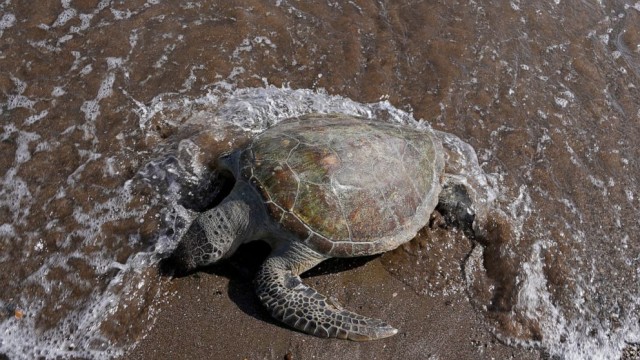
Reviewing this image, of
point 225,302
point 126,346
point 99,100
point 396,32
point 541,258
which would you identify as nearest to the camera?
point 126,346

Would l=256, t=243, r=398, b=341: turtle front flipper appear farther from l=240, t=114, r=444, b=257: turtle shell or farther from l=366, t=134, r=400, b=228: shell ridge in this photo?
l=366, t=134, r=400, b=228: shell ridge

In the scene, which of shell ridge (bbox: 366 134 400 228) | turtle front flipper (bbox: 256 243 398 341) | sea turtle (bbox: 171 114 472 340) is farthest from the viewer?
shell ridge (bbox: 366 134 400 228)

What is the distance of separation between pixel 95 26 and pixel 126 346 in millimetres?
3860

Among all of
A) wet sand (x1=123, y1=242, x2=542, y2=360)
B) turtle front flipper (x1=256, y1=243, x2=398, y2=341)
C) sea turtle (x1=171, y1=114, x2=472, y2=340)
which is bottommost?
wet sand (x1=123, y1=242, x2=542, y2=360)

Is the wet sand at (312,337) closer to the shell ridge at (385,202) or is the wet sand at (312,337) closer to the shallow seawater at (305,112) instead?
the shallow seawater at (305,112)

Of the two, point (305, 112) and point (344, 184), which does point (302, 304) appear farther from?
point (305, 112)

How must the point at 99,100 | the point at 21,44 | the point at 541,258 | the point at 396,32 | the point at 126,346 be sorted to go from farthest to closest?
the point at 396,32 → the point at 21,44 → the point at 99,100 → the point at 541,258 → the point at 126,346

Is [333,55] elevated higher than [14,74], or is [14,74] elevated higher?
[333,55]

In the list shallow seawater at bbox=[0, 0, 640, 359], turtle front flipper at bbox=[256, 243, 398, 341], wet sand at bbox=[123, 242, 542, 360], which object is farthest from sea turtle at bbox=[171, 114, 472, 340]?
shallow seawater at bbox=[0, 0, 640, 359]

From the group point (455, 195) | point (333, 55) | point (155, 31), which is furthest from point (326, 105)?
point (155, 31)

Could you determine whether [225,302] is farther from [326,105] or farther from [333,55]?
[333,55]

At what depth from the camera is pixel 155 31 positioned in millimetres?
5727

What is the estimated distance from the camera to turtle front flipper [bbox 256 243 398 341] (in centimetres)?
355

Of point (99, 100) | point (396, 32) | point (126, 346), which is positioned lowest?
point (126, 346)
